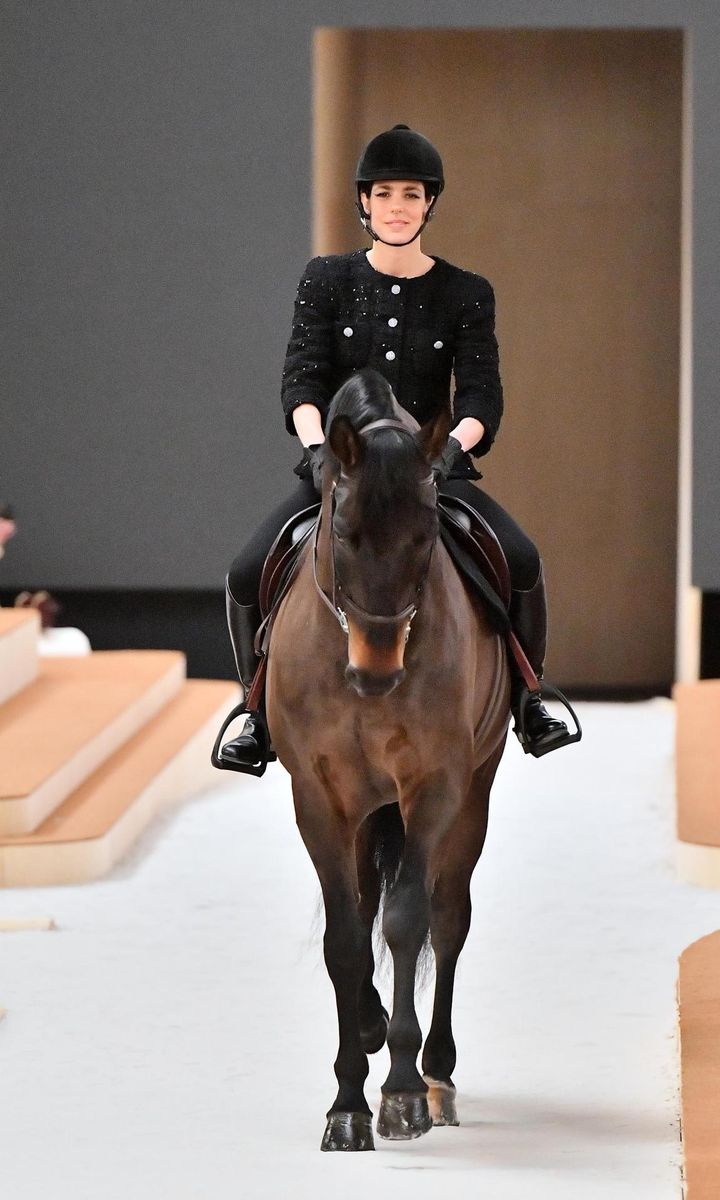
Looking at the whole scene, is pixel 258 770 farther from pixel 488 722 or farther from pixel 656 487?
pixel 656 487

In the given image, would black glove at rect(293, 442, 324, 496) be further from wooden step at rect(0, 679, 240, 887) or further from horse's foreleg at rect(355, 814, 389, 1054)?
wooden step at rect(0, 679, 240, 887)

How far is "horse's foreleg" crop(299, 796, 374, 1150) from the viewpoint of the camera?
12.2ft

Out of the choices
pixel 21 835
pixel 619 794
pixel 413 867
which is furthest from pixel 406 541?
pixel 619 794

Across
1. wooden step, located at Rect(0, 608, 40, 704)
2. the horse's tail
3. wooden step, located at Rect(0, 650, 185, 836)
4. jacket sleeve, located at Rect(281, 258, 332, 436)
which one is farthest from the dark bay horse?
wooden step, located at Rect(0, 608, 40, 704)

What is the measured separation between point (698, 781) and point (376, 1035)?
11.1 ft

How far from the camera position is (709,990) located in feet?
15.4

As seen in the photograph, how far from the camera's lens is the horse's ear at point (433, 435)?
11.1 feet

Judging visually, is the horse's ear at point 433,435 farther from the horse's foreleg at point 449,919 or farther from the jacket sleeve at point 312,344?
the horse's foreleg at point 449,919

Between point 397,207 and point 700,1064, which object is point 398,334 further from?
point 700,1064

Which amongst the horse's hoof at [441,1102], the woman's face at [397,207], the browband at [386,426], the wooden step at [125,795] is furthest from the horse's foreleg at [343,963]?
the wooden step at [125,795]

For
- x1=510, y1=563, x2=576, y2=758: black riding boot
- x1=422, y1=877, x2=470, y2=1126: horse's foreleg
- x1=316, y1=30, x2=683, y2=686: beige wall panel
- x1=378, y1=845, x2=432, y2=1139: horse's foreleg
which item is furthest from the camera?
x1=316, y1=30, x2=683, y2=686: beige wall panel

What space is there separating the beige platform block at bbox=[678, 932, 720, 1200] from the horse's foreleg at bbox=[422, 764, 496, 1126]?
1.66ft

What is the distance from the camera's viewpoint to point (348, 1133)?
3.71m

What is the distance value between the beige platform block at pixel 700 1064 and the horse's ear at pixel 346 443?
1.39m
